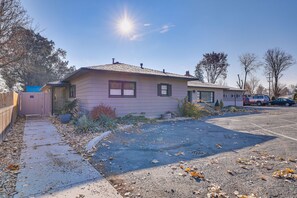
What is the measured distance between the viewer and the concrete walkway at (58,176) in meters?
2.88

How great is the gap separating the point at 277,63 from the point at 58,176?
53717 mm

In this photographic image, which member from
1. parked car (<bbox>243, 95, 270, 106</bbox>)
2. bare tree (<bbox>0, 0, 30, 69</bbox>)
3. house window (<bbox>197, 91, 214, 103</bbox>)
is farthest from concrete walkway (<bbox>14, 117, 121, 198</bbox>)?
parked car (<bbox>243, 95, 270, 106</bbox>)

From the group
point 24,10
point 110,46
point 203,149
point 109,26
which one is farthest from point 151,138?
point 24,10

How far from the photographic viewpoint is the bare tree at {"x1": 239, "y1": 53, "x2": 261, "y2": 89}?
4556 centimetres

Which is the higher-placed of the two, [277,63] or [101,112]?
[277,63]

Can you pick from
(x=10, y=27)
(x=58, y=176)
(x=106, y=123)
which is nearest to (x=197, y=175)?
(x=58, y=176)

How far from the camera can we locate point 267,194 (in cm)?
279

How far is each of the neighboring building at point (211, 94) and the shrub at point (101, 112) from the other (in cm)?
1116

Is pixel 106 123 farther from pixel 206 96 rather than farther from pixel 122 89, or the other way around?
pixel 206 96

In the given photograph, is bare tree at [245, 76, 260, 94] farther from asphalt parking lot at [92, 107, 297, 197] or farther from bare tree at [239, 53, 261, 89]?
asphalt parking lot at [92, 107, 297, 197]

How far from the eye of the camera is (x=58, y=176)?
3447mm

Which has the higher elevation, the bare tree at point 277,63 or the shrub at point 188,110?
the bare tree at point 277,63

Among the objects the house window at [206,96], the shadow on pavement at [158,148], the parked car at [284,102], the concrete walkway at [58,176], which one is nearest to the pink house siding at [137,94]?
the shadow on pavement at [158,148]

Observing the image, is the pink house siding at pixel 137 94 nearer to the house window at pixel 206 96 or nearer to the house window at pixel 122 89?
the house window at pixel 122 89
